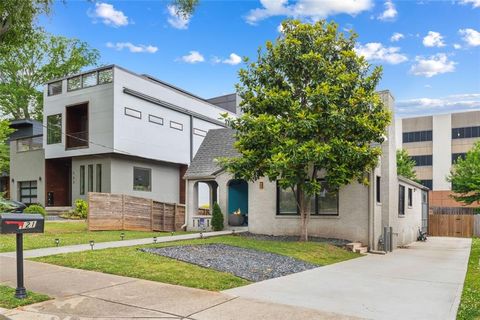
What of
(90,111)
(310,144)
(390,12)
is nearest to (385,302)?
(310,144)

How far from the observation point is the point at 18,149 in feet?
98.7

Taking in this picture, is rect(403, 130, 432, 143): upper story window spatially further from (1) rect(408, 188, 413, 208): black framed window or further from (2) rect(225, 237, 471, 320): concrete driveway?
(2) rect(225, 237, 471, 320): concrete driveway

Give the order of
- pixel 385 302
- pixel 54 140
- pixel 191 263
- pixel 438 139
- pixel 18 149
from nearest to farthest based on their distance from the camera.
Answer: pixel 385 302 → pixel 191 263 → pixel 54 140 → pixel 18 149 → pixel 438 139

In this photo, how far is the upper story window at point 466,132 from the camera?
51.5 m

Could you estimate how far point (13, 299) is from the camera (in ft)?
20.2

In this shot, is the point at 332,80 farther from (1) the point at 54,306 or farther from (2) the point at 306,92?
(1) the point at 54,306

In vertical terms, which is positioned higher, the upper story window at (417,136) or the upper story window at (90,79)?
the upper story window at (90,79)

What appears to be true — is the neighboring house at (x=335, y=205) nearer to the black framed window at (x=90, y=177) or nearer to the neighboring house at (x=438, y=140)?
the black framed window at (x=90, y=177)

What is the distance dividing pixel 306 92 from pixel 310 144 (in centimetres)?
186

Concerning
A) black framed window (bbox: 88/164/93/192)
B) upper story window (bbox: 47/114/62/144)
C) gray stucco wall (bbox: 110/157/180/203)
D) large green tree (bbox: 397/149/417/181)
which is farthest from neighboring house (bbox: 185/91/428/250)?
large green tree (bbox: 397/149/417/181)

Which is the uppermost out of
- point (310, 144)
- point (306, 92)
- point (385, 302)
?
point (306, 92)

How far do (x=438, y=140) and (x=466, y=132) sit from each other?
10.8 ft

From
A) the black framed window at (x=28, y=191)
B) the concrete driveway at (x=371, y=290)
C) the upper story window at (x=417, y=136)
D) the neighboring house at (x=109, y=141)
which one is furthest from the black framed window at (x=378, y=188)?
A: the upper story window at (x=417, y=136)

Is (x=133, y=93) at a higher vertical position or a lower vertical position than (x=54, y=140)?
higher
